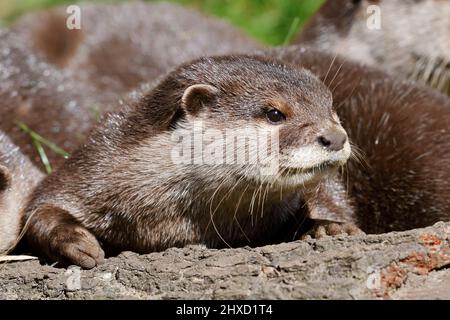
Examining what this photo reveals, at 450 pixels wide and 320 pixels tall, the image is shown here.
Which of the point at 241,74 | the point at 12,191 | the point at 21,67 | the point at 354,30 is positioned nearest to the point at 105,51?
the point at 21,67

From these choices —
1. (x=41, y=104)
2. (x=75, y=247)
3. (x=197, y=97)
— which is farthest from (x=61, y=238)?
(x=41, y=104)

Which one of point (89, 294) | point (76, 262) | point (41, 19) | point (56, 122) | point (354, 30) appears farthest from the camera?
point (41, 19)

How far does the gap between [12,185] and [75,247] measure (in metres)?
0.71

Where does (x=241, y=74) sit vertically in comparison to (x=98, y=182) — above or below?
above

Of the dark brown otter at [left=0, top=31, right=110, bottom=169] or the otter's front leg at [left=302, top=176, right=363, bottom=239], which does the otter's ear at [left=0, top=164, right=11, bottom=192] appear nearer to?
the dark brown otter at [left=0, top=31, right=110, bottom=169]

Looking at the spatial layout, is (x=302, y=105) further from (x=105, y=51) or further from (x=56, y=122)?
(x=105, y=51)

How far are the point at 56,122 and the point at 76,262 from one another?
181cm

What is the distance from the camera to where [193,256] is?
333 cm

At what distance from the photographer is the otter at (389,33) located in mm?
6172

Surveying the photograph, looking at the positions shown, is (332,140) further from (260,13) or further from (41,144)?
(260,13)

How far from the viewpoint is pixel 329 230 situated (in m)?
3.55

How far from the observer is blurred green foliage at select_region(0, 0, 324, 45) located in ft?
25.3

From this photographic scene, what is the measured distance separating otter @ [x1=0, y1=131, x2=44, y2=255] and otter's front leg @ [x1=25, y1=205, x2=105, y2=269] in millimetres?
135

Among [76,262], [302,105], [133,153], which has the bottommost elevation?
[76,262]
